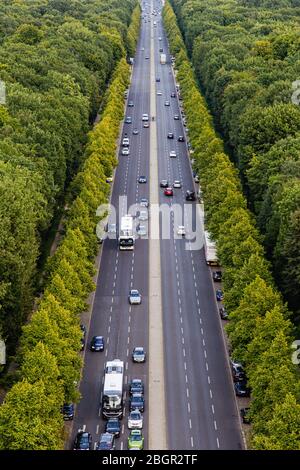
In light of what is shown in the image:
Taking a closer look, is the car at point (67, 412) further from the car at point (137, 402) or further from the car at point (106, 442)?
the car at point (137, 402)

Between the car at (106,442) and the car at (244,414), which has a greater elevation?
the car at (244,414)

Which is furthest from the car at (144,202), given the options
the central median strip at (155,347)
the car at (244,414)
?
the car at (244,414)

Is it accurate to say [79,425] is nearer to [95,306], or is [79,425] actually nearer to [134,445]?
[134,445]

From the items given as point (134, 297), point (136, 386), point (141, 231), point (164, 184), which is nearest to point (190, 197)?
point (164, 184)

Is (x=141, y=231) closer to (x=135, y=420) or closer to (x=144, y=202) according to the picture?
(x=144, y=202)

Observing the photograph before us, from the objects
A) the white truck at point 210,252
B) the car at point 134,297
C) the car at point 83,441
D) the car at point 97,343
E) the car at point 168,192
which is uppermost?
the car at point 168,192
